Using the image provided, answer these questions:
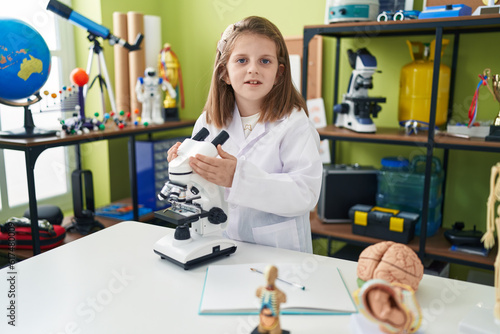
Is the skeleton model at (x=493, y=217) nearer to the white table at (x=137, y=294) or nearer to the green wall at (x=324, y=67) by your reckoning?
the white table at (x=137, y=294)

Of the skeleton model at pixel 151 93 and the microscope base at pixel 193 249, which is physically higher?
the skeleton model at pixel 151 93

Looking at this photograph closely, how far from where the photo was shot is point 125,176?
283 centimetres

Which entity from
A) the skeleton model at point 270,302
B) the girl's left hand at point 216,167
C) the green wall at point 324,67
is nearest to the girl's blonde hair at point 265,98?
the girl's left hand at point 216,167

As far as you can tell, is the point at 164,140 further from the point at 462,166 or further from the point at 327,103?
the point at 462,166

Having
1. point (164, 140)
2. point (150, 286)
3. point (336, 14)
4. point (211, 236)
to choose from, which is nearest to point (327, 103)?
point (336, 14)

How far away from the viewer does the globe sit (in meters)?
1.67

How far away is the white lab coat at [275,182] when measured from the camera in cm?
110

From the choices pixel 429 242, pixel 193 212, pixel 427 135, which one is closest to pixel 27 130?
pixel 193 212

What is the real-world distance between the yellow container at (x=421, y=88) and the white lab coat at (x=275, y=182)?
3.21 ft

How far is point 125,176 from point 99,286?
1.99m

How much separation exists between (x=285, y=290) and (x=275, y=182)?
12.3 inches

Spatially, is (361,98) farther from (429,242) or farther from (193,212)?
(193,212)

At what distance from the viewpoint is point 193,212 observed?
103cm

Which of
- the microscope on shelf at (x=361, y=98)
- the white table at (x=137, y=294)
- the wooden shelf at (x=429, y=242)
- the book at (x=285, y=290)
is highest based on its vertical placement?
the microscope on shelf at (x=361, y=98)
